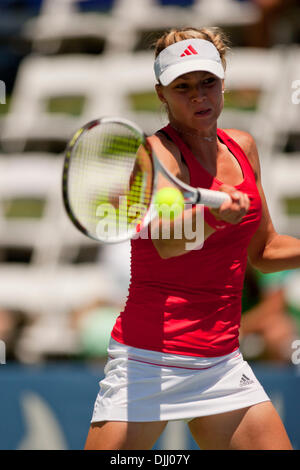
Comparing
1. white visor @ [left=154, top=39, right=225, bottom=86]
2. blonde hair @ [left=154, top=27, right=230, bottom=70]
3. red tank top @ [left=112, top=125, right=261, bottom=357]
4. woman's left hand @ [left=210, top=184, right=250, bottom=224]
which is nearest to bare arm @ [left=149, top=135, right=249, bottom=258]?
woman's left hand @ [left=210, top=184, right=250, bottom=224]

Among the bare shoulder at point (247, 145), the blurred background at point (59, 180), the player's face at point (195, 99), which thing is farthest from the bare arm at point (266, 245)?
the blurred background at point (59, 180)

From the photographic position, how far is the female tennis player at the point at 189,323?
235 centimetres

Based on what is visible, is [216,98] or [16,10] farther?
[16,10]

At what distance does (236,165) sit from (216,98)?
249mm

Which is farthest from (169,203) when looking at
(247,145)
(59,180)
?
(59,180)

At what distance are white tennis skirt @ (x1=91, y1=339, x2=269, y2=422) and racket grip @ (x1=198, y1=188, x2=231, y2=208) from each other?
1.66ft

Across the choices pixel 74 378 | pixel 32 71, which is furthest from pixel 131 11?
pixel 74 378

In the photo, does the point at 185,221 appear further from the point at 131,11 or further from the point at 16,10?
the point at 16,10

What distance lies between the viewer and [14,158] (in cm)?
686

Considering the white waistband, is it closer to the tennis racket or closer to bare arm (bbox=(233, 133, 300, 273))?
the tennis racket

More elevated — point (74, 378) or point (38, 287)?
point (38, 287)

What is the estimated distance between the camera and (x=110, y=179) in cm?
260

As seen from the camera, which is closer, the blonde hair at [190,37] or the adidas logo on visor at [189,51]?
the adidas logo on visor at [189,51]

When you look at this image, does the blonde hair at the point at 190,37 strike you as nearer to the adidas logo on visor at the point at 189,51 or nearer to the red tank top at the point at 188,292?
the adidas logo on visor at the point at 189,51
